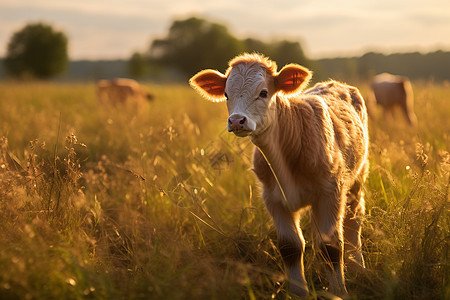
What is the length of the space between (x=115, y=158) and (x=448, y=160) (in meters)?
3.74

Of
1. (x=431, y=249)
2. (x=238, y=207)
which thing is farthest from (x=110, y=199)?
(x=431, y=249)

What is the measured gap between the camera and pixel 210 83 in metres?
3.35

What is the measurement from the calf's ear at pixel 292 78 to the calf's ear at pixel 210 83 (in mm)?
448

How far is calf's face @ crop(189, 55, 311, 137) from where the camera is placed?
108 inches

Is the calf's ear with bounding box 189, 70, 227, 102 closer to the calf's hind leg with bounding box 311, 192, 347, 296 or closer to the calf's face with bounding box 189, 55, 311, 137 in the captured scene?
the calf's face with bounding box 189, 55, 311, 137

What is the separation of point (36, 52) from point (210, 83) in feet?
174

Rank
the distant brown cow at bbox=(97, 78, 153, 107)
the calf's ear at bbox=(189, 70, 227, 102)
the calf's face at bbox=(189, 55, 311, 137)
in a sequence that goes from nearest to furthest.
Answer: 1. the calf's face at bbox=(189, 55, 311, 137)
2. the calf's ear at bbox=(189, 70, 227, 102)
3. the distant brown cow at bbox=(97, 78, 153, 107)

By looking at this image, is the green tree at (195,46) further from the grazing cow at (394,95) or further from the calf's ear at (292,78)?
the calf's ear at (292,78)

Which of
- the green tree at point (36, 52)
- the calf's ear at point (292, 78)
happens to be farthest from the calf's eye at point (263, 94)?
the green tree at point (36, 52)

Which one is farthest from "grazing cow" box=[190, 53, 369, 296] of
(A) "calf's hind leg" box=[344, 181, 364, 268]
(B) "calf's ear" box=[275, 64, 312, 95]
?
(A) "calf's hind leg" box=[344, 181, 364, 268]

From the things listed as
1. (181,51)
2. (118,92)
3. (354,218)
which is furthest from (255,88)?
(181,51)

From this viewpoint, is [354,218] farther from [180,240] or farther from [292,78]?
[180,240]

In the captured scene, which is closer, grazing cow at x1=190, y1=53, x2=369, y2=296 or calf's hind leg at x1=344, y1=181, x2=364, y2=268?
grazing cow at x1=190, y1=53, x2=369, y2=296

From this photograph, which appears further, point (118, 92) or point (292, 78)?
point (118, 92)
